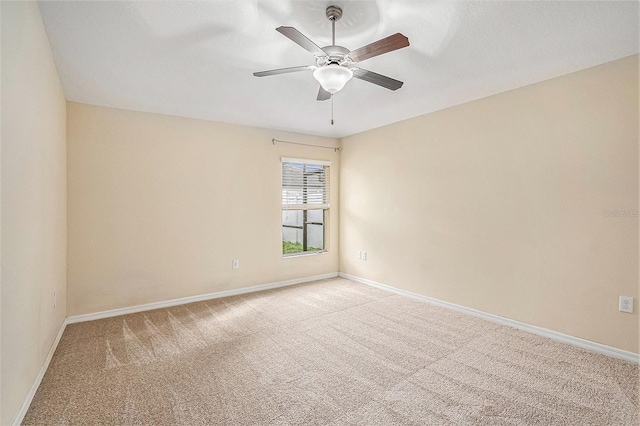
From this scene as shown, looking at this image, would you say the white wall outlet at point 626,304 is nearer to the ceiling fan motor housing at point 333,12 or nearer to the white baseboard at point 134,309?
the ceiling fan motor housing at point 333,12

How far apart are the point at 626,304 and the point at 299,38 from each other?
3172mm

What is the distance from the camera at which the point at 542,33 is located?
2.15 meters

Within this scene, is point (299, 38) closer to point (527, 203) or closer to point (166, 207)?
point (527, 203)

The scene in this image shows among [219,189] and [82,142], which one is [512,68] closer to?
[219,189]

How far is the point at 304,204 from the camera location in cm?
512

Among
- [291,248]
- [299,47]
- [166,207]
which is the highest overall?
[299,47]

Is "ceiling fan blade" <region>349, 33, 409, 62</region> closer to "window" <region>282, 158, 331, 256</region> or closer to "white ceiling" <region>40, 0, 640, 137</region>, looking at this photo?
"white ceiling" <region>40, 0, 640, 137</region>

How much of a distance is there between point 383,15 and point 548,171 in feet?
7.11

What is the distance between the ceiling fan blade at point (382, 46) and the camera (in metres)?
1.76

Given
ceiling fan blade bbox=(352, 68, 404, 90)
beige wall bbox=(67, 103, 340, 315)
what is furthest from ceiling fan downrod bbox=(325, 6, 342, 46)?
beige wall bbox=(67, 103, 340, 315)

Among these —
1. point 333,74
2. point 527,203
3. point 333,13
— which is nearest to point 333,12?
point 333,13

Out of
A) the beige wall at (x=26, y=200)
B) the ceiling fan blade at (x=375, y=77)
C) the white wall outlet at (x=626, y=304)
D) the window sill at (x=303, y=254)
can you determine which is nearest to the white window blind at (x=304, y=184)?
the window sill at (x=303, y=254)

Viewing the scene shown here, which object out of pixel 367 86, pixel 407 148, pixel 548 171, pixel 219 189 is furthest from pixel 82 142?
pixel 548 171

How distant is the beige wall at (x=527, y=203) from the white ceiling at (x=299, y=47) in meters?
0.34
